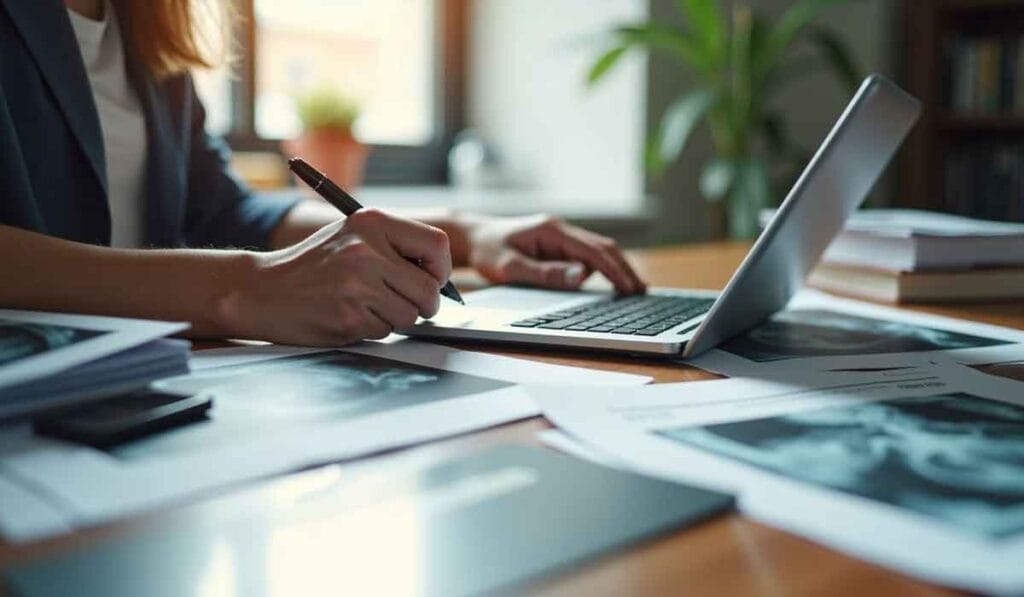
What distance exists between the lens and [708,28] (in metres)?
2.55

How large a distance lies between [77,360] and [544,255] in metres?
0.66

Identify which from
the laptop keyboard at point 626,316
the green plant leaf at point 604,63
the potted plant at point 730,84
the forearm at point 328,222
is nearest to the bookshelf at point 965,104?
the potted plant at point 730,84

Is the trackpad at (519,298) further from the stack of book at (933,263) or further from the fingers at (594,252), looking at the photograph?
the stack of book at (933,263)

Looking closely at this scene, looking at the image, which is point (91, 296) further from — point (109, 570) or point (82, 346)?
point (109, 570)

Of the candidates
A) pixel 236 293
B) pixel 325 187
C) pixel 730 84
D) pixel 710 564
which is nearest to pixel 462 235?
pixel 325 187

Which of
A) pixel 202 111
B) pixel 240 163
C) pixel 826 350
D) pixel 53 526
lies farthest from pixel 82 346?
pixel 240 163

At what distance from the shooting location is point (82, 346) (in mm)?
527

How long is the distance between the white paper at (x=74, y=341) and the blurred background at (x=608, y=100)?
1612 millimetres

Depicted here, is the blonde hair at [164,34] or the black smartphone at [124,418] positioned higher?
the blonde hair at [164,34]

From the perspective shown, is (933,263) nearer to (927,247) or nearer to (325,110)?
(927,247)

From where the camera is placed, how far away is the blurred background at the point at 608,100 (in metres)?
2.49

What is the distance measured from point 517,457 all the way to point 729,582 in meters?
0.14

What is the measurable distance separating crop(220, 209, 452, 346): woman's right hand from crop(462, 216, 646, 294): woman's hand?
1.03 ft

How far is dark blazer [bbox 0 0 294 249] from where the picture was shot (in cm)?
93
